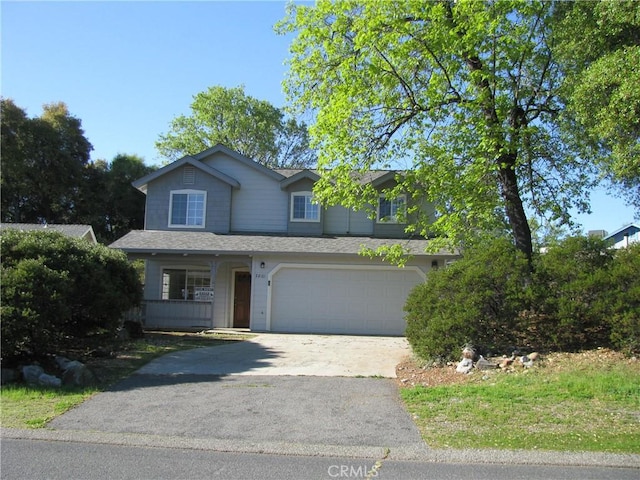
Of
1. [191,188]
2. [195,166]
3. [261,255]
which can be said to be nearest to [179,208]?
[191,188]

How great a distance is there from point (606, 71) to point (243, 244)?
12797mm

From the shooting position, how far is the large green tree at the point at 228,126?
38.4 m

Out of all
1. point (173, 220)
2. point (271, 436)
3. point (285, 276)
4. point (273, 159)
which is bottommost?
point (271, 436)

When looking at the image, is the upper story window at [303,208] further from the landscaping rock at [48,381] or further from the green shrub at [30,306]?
the landscaping rock at [48,381]

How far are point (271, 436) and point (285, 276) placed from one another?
1236cm

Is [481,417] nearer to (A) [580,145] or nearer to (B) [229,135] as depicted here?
(A) [580,145]

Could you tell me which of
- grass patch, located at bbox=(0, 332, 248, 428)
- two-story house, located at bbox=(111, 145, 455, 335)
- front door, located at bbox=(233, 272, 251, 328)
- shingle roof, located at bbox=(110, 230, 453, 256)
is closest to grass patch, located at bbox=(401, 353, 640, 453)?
grass patch, located at bbox=(0, 332, 248, 428)

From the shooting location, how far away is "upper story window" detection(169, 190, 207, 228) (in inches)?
814

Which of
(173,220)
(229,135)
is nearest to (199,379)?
(173,220)

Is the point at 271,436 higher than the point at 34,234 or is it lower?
lower

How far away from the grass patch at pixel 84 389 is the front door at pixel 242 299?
4173 mm

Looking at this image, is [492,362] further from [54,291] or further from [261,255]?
[261,255]

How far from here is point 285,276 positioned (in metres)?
18.9

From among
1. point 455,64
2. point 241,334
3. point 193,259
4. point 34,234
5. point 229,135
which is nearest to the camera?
point 34,234
